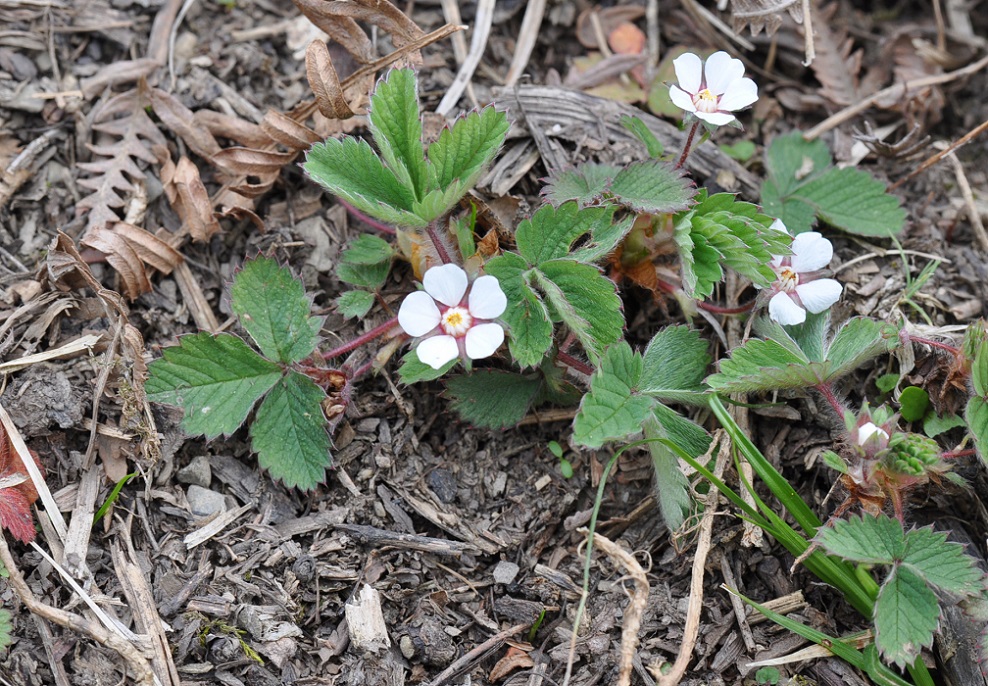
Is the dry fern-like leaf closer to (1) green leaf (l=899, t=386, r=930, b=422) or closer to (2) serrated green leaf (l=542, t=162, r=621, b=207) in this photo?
(2) serrated green leaf (l=542, t=162, r=621, b=207)

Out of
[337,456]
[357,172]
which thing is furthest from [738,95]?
[337,456]

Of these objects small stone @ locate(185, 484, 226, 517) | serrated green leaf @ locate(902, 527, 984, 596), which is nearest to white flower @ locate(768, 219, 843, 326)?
serrated green leaf @ locate(902, 527, 984, 596)

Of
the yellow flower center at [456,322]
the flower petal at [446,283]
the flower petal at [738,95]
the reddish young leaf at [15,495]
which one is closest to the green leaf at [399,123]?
the flower petal at [446,283]

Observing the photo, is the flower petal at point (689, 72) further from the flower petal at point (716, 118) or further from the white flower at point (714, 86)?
the flower petal at point (716, 118)

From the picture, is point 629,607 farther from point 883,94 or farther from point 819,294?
point 883,94

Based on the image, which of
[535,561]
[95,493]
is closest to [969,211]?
[535,561]
